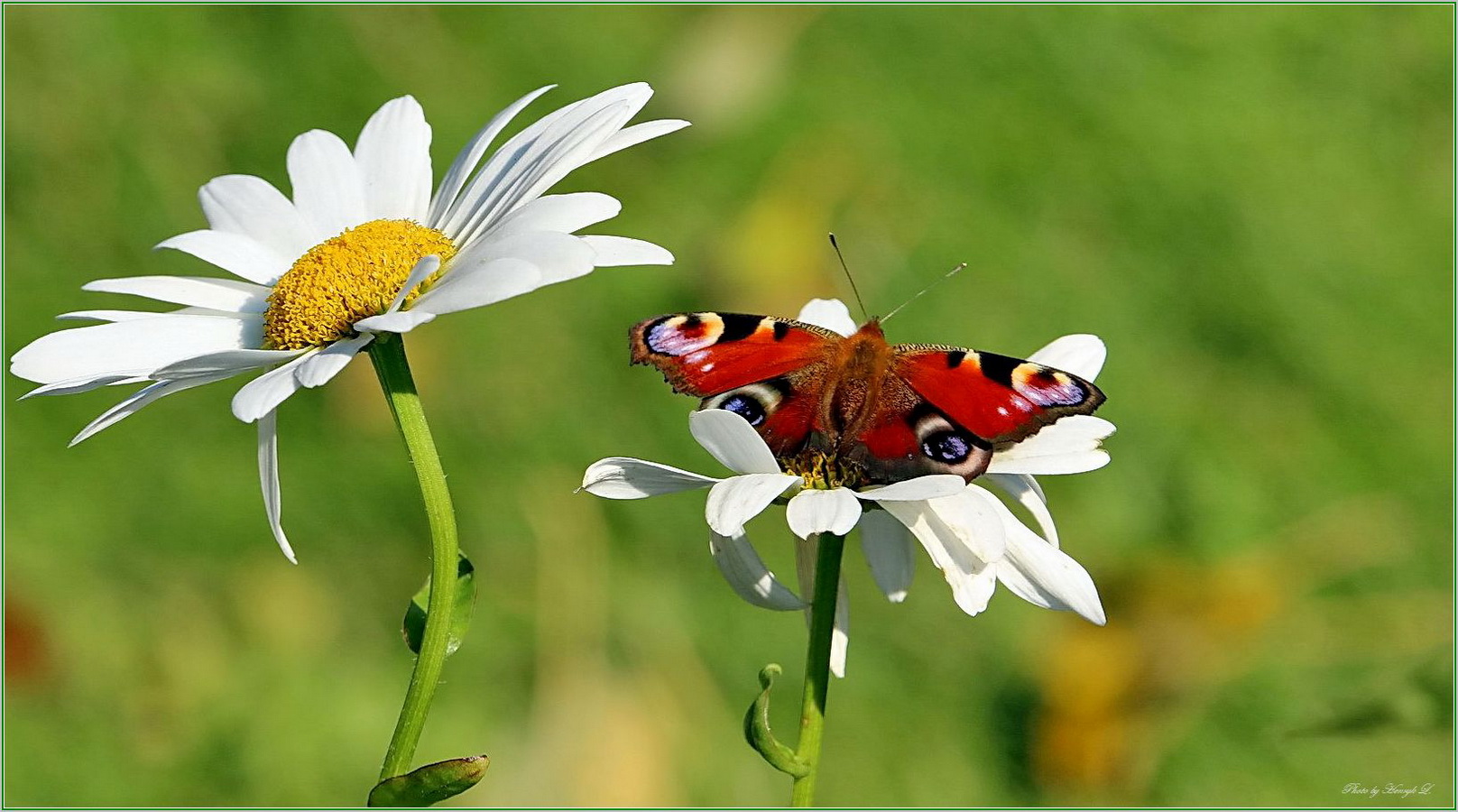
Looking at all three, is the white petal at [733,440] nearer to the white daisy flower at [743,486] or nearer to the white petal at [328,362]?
the white daisy flower at [743,486]

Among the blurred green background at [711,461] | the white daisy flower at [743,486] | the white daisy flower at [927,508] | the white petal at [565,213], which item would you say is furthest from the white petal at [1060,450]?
the blurred green background at [711,461]

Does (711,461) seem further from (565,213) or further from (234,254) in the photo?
(565,213)

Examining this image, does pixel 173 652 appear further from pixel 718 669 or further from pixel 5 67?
pixel 5 67

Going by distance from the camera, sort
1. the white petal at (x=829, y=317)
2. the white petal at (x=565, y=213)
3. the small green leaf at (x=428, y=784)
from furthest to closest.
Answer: the white petal at (x=829, y=317) < the white petal at (x=565, y=213) < the small green leaf at (x=428, y=784)

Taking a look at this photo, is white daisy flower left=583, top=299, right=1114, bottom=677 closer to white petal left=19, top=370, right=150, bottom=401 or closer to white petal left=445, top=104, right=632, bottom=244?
white petal left=445, top=104, right=632, bottom=244

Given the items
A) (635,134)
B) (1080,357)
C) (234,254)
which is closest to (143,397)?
(234,254)

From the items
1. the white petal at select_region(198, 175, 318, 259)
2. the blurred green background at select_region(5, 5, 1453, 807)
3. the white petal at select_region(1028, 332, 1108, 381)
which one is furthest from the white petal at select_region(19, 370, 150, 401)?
the blurred green background at select_region(5, 5, 1453, 807)
